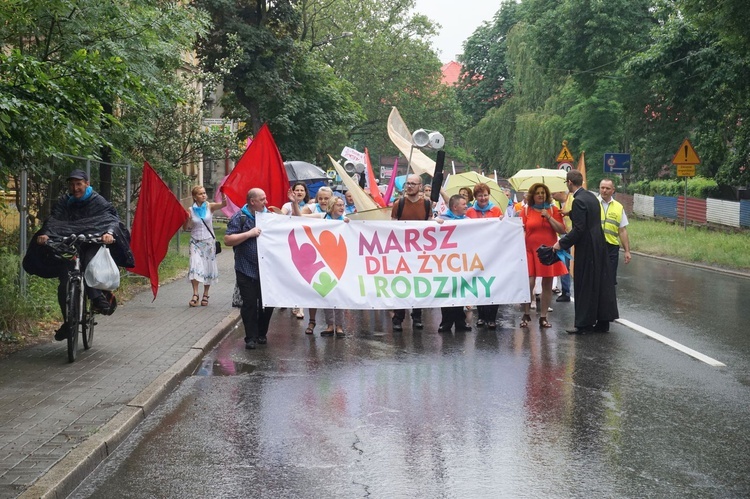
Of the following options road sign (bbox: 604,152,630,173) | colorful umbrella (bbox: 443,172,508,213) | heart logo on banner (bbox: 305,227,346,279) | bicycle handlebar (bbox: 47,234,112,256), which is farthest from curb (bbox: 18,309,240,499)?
road sign (bbox: 604,152,630,173)

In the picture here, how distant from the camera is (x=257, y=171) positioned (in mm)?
13211

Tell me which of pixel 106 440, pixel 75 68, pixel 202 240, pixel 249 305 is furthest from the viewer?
pixel 202 240

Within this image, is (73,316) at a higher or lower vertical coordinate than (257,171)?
lower

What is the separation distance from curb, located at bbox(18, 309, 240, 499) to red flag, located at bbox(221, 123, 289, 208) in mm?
3079

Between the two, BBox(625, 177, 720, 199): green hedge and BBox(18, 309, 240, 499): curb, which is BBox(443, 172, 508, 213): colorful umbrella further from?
BBox(625, 177, 720, 199): green hedge

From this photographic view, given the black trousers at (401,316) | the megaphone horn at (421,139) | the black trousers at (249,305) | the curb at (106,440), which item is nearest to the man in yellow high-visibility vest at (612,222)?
the megaphone horn at (421,139)

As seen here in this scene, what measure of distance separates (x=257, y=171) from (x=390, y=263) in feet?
6.61

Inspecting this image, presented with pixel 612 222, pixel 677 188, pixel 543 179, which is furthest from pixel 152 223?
pixel 677 188

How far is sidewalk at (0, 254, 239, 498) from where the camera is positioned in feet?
20.0

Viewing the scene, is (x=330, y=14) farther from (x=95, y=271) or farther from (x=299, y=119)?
(x=95, y=271)

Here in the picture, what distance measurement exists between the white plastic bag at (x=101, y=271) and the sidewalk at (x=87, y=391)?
691 millimetres

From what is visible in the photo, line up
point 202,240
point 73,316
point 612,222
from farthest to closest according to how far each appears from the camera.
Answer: point 202,240, point 612,222, point 73,316

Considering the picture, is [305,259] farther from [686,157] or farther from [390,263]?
[686,157]

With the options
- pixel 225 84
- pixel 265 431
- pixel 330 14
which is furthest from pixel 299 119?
pixel 265 431
